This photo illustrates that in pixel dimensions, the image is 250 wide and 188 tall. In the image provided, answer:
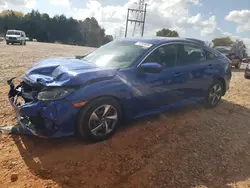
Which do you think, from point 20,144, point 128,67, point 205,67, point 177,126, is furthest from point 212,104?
point 20,144

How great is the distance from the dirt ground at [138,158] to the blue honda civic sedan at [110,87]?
0.28 m

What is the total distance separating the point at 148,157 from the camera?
10.7ft

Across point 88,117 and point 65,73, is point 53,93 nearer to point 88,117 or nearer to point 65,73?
point 65,73

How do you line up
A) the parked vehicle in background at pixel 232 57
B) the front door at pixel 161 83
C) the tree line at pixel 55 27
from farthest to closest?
the tree line at pixel 55 27, the parked vehicle in background at pixel 232 57, the front door at pixel 161 83

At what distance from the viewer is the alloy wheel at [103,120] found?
329cm

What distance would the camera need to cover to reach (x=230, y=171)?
3191mm

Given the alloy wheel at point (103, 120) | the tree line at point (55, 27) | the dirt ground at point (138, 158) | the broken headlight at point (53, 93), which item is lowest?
the dirt ground at point (138, 158)

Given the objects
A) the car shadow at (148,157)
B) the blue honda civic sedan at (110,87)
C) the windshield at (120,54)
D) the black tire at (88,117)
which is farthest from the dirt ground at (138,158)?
the windshield at (120,54)

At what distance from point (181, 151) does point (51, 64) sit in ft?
8.22

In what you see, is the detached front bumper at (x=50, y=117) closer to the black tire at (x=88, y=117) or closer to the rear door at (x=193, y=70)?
the black tire at (x=88, y=117)

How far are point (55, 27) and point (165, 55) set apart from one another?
7422 centimetres

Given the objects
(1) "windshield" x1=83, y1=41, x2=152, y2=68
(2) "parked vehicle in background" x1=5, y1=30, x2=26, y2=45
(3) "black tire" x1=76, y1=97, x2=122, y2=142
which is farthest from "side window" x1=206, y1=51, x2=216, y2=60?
(2) "parked vehicle in background" x1=5, y1=30, x2=26, y2=45

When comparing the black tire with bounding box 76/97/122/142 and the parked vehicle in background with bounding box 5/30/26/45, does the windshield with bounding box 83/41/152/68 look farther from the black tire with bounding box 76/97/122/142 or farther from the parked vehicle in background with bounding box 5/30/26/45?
the parked vehicle in background with bounding box 5/30/26/45

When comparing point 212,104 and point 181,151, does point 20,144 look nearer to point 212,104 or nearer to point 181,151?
point 181,151
